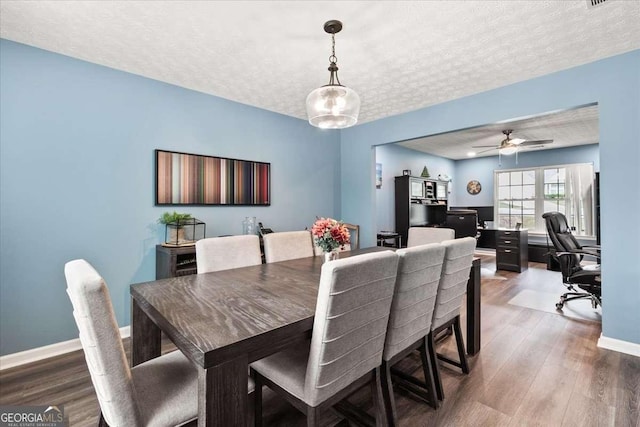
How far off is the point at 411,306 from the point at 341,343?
524 millimetres

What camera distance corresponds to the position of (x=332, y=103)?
2070 millimetres

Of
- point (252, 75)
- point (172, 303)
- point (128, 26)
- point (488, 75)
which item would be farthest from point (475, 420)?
point (128, 26)

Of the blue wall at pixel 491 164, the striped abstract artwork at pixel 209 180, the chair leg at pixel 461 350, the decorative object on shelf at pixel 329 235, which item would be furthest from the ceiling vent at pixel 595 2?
the blue wall at pixel 491 164

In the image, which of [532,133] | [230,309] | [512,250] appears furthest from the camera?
[512,250]

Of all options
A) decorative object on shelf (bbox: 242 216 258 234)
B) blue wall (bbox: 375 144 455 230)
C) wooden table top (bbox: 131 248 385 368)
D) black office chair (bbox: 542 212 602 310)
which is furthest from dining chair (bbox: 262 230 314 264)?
blue wall (bbox: 375 144 455 230)

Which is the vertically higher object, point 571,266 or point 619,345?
point 571,266

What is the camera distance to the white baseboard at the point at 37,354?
2.29 meters

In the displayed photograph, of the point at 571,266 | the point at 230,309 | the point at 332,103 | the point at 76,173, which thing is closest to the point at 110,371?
the point at 230,309

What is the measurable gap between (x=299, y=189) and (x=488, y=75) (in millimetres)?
2655

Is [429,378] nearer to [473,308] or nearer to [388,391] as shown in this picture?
[388,391]

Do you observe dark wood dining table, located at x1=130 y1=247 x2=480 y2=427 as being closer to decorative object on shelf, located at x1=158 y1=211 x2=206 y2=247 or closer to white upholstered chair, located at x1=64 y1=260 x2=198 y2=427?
white upholstered chair, located at x1=64 y1=260 x2=198 y2=427

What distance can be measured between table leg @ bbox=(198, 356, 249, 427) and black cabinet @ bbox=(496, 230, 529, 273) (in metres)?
5.85

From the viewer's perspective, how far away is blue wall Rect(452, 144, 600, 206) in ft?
20.3

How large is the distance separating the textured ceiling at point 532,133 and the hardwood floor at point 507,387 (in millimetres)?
2610
